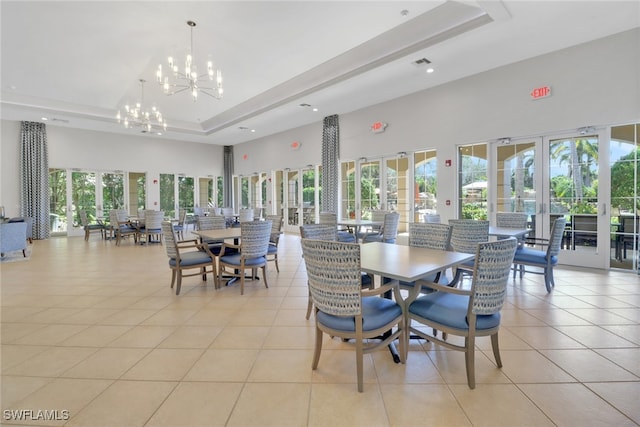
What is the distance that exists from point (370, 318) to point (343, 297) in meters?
0.31

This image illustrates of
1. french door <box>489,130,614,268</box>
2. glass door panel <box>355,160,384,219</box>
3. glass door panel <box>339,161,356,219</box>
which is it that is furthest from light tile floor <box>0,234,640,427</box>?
glass door panel <box>339,161,356,219</box>

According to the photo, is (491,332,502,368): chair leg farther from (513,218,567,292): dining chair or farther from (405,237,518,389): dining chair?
(513,218,567,292): dining chair

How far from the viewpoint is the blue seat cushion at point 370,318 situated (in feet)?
6.73

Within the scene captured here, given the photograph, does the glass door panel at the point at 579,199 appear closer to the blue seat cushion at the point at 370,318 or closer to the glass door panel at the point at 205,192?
the blue seat cushion at the point at 370,318

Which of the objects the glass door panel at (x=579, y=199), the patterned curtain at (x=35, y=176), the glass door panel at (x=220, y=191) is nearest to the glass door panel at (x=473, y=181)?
the glass door panel at (x=579, y=199)

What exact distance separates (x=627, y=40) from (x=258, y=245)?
6.53 m

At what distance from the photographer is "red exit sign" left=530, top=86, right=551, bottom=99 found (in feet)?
17.8

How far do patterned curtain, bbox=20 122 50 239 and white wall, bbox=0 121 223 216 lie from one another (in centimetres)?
23

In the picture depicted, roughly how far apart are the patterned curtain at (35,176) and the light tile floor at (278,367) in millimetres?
7858

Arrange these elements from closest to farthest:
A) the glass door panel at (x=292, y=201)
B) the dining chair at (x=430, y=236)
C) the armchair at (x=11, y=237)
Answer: the dining chair at (x=430, y=236) → the armchair at (x=11, y=237) → the glass door panel at (x=292, y=201)

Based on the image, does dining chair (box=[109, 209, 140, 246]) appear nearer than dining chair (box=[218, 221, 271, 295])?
No

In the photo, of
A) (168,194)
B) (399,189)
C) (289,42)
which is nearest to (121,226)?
(168,194)

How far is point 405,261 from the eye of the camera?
252cm

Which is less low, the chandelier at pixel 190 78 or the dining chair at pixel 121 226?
the chandelier at pixel 190 78
